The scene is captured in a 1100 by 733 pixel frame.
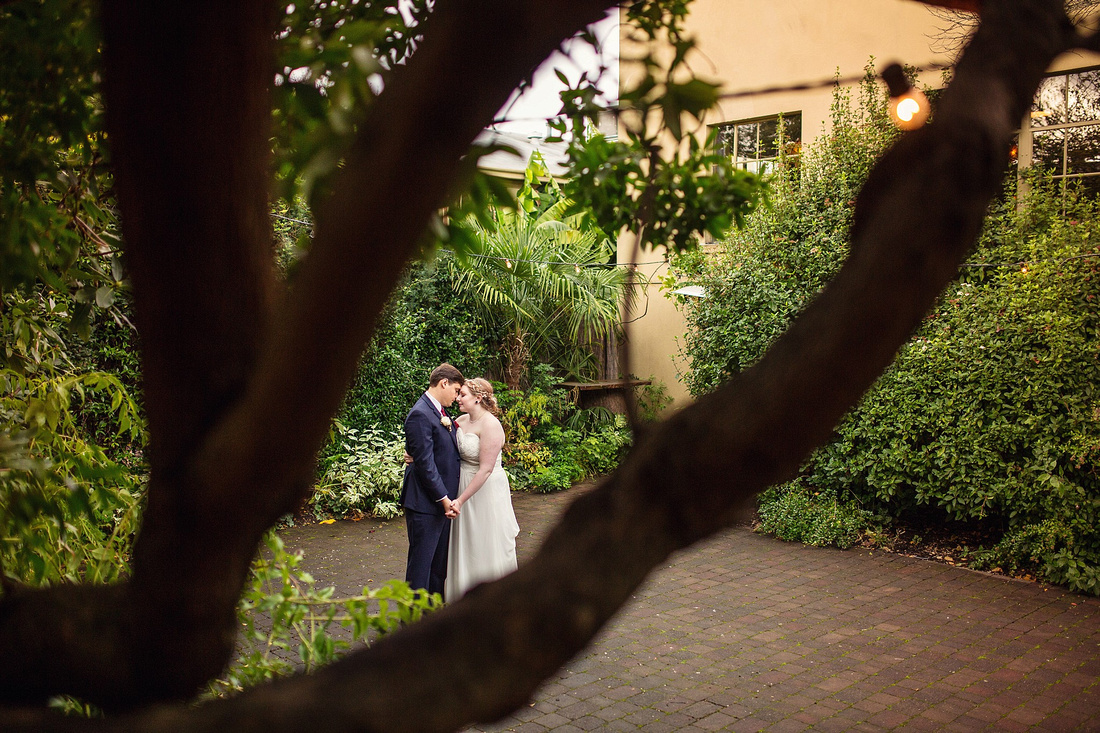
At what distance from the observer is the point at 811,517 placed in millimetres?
10352

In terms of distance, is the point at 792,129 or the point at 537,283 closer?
the point at 792,129

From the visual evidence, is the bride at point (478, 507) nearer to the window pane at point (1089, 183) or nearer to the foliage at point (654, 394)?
the foliage at point (654, 394)

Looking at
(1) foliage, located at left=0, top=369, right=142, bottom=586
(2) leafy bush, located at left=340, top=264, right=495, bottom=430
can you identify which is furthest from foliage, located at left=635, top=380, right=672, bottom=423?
(1) foliage, located at left=0, top=369, right=142, bottom=586

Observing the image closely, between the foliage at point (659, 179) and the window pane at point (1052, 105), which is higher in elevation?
the window pane at point (1052, 105)

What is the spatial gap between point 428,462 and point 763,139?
8.96 m

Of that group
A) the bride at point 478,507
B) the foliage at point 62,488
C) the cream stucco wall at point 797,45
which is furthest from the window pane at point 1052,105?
the foliage at point 62,488

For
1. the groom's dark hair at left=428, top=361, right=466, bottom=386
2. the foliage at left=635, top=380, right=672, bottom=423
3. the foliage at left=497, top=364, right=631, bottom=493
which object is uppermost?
the groom's dark hair at left=428, top=361, right=466, bottom=386

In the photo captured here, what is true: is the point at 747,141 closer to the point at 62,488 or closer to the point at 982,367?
the point at 982,367

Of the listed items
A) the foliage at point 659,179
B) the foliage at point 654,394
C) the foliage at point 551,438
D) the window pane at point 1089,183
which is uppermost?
the window pane at point 1089,183

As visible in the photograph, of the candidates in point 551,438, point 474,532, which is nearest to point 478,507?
point 474,532

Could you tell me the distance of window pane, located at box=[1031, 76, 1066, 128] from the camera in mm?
10461

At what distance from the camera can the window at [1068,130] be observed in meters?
10.2

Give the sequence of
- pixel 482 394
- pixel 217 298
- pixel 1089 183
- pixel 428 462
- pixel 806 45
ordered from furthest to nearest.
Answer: pixel 806 45 → pixel 1089 183 → pixel 482 394 → pixel 428 462 → pixel 217 298

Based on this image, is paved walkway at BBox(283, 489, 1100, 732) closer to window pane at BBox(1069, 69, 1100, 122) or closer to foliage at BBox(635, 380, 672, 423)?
foliage at BBox(635, 380, 672, 423)
